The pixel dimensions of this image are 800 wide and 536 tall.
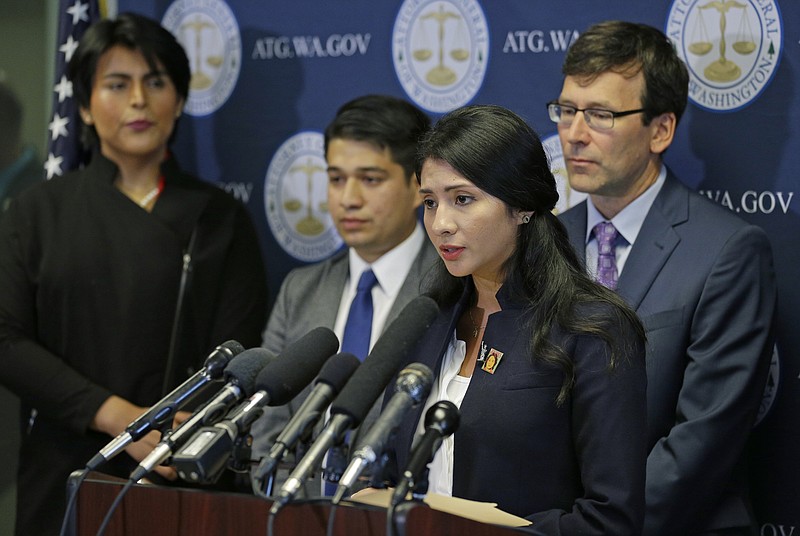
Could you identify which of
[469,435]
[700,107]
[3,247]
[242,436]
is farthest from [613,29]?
[3,247]

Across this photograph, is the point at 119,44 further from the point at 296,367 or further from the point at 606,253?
the point at 296,367

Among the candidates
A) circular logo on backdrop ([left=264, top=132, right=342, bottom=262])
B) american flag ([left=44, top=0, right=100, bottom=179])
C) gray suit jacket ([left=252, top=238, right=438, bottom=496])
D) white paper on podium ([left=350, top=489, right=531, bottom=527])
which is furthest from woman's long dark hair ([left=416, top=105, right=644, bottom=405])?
american flag ([left=44, top=0, right=100, bottom=179])

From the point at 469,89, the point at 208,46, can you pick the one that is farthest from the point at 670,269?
the point at 208,46

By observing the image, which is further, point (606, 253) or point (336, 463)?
point (606, 253)

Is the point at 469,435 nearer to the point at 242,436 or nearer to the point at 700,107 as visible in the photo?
the point at 242,436

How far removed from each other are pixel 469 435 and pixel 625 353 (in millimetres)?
385

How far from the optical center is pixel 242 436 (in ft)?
5.96

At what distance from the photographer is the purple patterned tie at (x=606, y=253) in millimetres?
3244

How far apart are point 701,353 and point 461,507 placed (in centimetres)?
124

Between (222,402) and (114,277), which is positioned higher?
(114,277)

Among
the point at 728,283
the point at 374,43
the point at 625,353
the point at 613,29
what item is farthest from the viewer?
the point at 374,43

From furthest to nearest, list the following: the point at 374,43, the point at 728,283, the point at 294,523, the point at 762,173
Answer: the point at 374,43
the point at 762,173
the point at 728,283
the point at 294,523

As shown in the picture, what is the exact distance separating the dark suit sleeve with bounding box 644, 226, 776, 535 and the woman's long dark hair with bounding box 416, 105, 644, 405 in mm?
681

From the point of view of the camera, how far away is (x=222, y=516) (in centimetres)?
179
